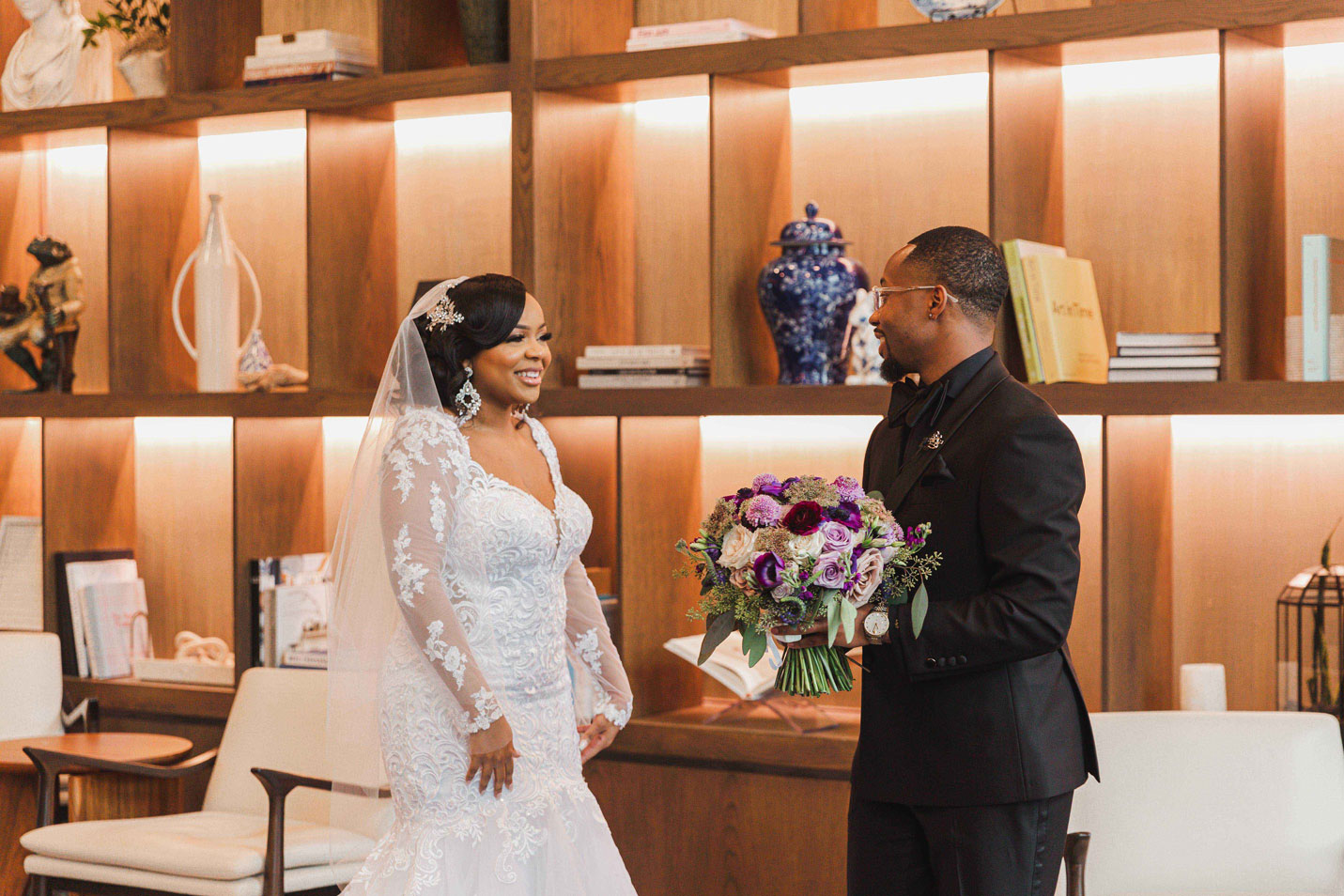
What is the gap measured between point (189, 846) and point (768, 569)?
6.18 feet

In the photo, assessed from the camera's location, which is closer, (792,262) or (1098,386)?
(1098,386)

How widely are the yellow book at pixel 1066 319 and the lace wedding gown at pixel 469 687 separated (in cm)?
119

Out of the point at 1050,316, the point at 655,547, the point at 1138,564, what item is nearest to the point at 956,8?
the point at 1050,316

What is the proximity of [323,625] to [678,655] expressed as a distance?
114 centimetres

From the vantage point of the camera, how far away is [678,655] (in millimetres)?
3777

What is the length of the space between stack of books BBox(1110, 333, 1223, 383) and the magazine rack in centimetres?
108

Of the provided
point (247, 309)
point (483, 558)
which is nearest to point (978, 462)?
point (483, 558)

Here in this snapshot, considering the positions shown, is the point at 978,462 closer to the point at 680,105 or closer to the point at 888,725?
the point at 888,725

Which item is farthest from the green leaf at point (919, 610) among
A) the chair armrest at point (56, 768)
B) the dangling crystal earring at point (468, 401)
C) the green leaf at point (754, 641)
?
the chair armrest at point (56, 768)

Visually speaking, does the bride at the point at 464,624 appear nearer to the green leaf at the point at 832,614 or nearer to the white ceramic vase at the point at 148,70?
the green leaf at the point at 832,614

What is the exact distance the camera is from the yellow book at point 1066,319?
10.7 feet

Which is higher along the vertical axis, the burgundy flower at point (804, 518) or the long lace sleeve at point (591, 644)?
the burgundy flower at point (804, 518)

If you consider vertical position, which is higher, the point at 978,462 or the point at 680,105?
the point at 680,105

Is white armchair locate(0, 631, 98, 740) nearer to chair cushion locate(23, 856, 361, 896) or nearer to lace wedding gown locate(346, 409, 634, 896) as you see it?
chair cushion locate(23, 856, 361, 896)
